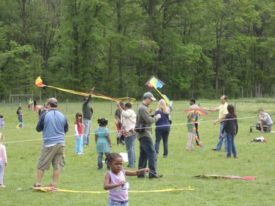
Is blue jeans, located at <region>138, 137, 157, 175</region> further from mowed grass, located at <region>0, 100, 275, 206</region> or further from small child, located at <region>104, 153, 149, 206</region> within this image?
small child, located at <region>104, 153, 149, 206</region>

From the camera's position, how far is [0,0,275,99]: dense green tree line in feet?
210

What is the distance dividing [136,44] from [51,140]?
54018mm

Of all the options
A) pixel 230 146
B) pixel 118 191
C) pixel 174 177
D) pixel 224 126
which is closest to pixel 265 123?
pixel 224 126

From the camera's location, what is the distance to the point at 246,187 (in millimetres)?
11750

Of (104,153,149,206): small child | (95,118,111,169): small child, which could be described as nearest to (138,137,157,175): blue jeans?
(95,118,111,169): small child

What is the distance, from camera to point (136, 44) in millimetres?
64875

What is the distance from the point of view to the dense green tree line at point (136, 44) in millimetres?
63875

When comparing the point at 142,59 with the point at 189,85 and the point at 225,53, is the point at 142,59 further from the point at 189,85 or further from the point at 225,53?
the point at 225,53

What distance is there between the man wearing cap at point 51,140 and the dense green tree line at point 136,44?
51533mm

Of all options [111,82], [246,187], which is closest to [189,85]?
[111,82]

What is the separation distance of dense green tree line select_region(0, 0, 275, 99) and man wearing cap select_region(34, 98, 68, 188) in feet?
169

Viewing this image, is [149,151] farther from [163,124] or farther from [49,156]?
[163,124]

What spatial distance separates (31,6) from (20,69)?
9.67m

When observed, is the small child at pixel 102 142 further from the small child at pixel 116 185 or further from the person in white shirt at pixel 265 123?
the person in white shirt at pixel 265 123
